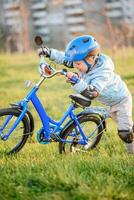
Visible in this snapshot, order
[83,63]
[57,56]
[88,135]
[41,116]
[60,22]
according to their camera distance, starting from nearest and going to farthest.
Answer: [83,63] → [41,116] → [57,56] → [88,135] → [60,22]

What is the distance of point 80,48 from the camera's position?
4.90 metres

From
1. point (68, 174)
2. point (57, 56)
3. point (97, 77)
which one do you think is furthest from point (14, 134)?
point (68, 174)

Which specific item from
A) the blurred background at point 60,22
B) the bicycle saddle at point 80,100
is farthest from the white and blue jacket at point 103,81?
the blurred background at point 60,22

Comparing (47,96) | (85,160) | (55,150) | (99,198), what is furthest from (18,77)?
(99,198)

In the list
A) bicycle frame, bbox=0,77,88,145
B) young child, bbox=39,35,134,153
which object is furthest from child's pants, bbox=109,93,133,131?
bicycle frame, bbox=0,77,88,145

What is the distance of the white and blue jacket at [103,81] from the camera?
15.8 ft

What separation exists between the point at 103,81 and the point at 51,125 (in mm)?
781

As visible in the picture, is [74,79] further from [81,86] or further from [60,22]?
[60,22]

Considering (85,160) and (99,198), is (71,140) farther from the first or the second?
(99,198)

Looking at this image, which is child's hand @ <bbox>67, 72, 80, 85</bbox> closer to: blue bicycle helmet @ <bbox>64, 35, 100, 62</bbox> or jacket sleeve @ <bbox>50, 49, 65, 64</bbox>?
blue bicycle helmet @ <bbox>64, 35, 100, 62</bbox>

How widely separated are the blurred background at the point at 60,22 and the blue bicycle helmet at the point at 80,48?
14.2 m

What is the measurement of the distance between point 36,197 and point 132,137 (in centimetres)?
182

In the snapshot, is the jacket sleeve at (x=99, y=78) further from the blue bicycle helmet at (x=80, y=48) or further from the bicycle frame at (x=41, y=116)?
the bicycle frame at (x=41, y=116)

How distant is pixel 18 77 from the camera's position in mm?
13102
